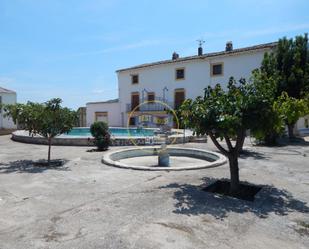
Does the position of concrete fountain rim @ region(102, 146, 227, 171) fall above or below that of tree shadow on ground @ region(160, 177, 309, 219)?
above

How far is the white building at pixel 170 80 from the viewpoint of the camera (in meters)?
23.2

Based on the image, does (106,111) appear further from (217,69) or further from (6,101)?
(217,69)

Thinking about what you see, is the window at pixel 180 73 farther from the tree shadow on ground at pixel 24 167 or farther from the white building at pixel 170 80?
the tree shadow on ground at pixel 24 167

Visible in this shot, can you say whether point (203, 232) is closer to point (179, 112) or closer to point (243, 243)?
point (243, 243)

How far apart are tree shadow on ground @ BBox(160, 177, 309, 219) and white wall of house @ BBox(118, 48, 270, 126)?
730 inches

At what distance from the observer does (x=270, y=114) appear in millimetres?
5430

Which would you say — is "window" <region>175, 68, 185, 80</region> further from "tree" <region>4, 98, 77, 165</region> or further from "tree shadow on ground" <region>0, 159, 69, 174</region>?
"tree shadow on ground" <region>0, 159, 69, 174</region>

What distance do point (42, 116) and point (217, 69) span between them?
1918 cm

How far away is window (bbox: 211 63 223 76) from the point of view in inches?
957

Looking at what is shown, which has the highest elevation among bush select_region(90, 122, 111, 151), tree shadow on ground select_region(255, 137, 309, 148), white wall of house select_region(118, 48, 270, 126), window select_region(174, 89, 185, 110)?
white wall of house select_region(118, 48, 270, 126)

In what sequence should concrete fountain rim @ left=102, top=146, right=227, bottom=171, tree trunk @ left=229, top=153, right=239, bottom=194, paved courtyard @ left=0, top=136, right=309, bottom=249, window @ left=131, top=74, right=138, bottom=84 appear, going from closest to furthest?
1. paved courtyard @ left=0, top=136, right=309, bottom=249
2. tree trunk @ left=229, top=153, right=239, bottom=194
3. concrete fountain rim @ left=102, top=146, right=227, bottom=171
4. window @ left=131, top=74, right=138, bottom=84

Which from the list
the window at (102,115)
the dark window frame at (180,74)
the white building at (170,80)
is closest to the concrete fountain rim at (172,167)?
A: the white building at (170,80)

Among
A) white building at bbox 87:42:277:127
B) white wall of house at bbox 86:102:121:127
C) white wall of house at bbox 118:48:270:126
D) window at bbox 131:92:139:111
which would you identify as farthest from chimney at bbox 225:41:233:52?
white wall of house at bbox 86:102:121:127

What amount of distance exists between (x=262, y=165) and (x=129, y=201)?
536 centimetres
